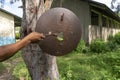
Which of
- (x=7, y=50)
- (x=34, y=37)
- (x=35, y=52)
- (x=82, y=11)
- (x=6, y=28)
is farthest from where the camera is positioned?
(x=6, y=28)

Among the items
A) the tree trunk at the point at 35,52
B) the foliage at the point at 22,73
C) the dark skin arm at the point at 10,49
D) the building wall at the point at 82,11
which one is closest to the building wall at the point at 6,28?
the building wall at the point at 82,11

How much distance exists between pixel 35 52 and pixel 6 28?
22184 mm

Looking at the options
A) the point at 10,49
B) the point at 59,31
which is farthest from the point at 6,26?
the point at 10,49

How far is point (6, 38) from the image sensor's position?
87.4 ft

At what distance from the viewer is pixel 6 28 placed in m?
26.9

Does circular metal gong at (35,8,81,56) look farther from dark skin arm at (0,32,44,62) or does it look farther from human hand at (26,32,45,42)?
dark skin arm at (0,32,44,62)

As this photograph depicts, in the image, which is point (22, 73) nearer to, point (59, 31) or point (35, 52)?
point (35, 52)

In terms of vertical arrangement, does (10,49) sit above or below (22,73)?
above

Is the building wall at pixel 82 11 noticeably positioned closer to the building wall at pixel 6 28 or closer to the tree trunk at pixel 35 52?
the building wall at pixel 6 28

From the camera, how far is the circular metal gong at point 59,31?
3.41 metres

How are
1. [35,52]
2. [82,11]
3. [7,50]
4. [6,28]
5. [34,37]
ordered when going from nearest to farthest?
[7,50], [34,37], [35,52], [82,11], [6,28]

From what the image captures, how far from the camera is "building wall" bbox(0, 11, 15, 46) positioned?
26.5 metres

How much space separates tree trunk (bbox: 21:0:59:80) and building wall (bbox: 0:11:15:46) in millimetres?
21382

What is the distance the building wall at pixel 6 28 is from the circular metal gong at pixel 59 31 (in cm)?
2321
